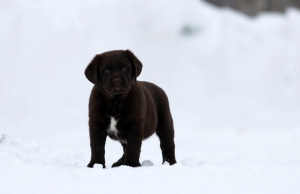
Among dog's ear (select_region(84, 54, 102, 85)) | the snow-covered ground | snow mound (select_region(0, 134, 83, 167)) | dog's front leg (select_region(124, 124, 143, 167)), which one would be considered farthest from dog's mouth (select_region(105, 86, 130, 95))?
the snow-covered ground

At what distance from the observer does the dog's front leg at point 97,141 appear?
634 cm

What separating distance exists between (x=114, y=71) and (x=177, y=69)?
1059 centimetres

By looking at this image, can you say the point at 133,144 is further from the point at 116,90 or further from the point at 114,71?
→ the point at 114,71

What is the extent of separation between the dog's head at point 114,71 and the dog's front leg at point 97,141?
0.42m

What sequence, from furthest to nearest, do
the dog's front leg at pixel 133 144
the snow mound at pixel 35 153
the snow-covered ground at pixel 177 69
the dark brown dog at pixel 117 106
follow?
the snow-covered ground at pixel 177 69
the snow mound at pixel 35 153
the dog's front leg at pixel 133 144
the dark brown dog at pixel 117 106

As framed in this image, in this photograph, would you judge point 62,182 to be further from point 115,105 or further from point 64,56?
point 64,56

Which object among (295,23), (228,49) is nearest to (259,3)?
(295,23)

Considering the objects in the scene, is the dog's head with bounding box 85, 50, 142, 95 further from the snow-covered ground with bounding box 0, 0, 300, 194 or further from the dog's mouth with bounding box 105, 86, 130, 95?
the snow-covered ground with bounding box 0, 0, 300, 194

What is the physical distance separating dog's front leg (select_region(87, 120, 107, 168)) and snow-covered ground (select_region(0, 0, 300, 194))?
174 cm

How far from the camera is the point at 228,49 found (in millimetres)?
17719

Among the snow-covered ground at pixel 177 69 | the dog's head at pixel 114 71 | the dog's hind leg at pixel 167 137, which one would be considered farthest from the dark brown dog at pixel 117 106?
the snow-covered ground at pixel 177 69

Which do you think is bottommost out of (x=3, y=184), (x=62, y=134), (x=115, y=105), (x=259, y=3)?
(x=62, y=134)

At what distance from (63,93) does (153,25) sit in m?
3.94

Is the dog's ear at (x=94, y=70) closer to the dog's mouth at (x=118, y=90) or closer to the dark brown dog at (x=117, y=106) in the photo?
the dark brown dog at (x=117, y=106)
